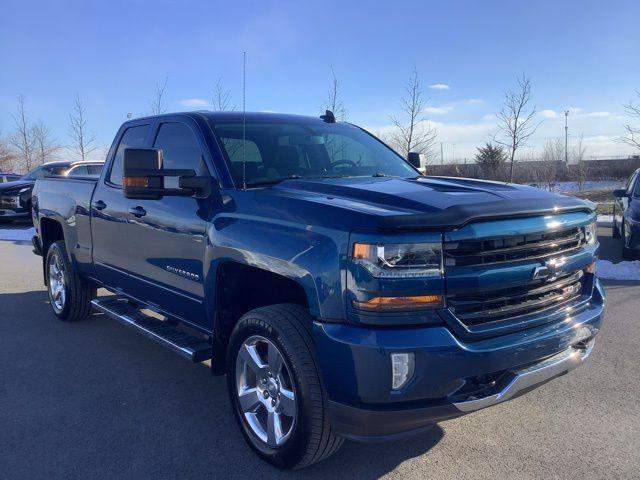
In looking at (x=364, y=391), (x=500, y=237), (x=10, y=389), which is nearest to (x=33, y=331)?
(x=10, y=389)

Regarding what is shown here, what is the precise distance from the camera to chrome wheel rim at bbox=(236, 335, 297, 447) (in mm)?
3027

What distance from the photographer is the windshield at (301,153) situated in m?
3.86

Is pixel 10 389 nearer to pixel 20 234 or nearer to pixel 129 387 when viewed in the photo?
pixel 129 387

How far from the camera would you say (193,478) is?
3078 mm

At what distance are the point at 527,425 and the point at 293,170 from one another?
2.27m

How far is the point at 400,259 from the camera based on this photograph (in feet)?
8.57

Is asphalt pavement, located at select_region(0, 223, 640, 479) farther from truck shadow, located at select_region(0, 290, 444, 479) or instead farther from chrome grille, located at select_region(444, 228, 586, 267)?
chrome grille, located at select_region(444, 228, 586, 267)

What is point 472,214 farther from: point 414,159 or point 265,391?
point 414,159

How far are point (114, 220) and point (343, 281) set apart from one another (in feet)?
9.37

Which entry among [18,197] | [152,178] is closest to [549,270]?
[152,178]

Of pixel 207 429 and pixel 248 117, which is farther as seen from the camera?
pixel 248 117

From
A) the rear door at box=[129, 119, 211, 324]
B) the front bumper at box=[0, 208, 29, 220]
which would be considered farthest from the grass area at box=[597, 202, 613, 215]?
the front bumper at box=[0, 208, 29, 220]

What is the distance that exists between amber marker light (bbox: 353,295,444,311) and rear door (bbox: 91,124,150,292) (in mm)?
2665

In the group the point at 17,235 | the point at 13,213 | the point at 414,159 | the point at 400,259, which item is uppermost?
the point at 414,159
